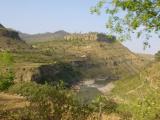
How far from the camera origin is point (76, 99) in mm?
17109

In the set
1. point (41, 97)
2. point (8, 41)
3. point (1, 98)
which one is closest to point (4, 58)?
point (1, 98)

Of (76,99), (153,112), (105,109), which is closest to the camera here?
(153,112)

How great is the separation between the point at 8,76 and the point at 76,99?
16.8 m

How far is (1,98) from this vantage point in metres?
36.0

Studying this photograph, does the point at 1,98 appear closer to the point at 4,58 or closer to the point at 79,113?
the point at 4,58

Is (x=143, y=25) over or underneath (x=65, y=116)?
over

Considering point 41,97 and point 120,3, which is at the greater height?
point 120,3

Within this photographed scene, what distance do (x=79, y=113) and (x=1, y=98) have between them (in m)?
21.4

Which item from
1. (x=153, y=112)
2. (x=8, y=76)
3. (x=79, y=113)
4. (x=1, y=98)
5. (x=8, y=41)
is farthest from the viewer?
(x=8, y=41)

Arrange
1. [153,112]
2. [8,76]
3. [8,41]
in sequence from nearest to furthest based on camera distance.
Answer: [153,112], [8,76], [8,41]

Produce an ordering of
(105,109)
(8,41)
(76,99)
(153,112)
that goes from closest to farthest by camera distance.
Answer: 1. (153,112)
2. (76,99)
3. (105,109)
4. (8,41)

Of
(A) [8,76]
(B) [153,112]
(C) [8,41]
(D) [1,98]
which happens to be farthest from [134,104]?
(C) [8,41]

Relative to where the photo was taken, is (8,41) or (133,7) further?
(8,41)

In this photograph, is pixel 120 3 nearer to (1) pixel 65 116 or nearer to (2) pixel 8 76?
(1) pixel 65 116
